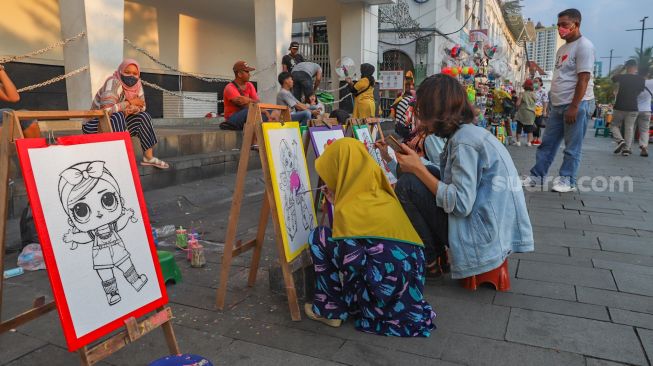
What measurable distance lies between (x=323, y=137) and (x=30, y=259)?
223 centimetres

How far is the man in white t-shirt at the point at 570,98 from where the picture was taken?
17.7 feet

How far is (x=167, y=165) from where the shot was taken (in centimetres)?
539

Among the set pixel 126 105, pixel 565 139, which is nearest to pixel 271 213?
pixel 126 105

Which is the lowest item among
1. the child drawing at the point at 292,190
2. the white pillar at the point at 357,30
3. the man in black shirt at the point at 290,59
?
the child drawing at the point at 292,190

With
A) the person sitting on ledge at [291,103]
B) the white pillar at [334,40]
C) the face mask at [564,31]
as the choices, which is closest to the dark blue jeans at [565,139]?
the face mask at [564,31]

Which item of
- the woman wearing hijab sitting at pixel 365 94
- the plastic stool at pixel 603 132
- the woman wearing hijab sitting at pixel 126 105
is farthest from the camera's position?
the plastic stool at pixel 603 132

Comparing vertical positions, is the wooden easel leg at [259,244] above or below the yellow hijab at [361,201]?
below

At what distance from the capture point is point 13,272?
3.13 meters

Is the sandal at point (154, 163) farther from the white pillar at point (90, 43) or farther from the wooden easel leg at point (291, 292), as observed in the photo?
the wooden easel leg at point (291, 292)

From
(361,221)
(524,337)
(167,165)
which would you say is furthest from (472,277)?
(167,165)

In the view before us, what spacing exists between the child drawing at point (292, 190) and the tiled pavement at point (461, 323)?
49cm

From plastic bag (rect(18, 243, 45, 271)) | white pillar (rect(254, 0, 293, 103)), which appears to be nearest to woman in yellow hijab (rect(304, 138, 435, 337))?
plastic bag (rect(18, 243, 45, 271))

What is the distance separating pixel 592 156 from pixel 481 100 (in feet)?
13.3

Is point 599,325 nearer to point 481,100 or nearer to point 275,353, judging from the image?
point 275,353
